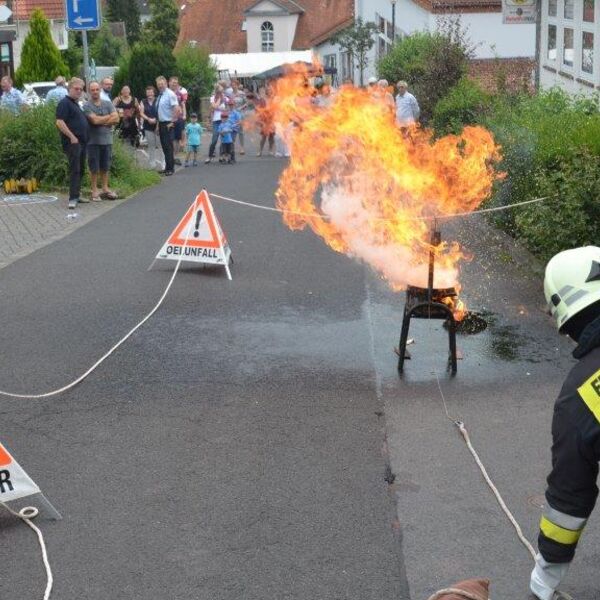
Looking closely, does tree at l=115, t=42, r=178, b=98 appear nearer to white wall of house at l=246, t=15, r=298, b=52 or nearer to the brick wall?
the brick wall

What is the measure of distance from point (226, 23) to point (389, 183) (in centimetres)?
7335

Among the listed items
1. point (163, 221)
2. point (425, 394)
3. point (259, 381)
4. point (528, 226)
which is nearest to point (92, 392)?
point (259, 381)

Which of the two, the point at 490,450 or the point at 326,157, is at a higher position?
the point at 326,157

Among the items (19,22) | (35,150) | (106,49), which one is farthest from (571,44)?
(106,49)

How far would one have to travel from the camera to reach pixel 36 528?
5383mm

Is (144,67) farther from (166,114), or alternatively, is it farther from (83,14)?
(83,14)

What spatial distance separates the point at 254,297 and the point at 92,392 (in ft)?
10.8

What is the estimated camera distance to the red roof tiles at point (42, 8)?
4157 cm

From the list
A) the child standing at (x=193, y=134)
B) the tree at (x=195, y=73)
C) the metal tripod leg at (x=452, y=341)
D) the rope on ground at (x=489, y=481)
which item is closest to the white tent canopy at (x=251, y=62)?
the tree at (x=195, y=73)

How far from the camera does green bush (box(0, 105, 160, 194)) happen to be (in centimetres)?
1872

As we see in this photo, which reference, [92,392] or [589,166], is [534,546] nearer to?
[92,392]

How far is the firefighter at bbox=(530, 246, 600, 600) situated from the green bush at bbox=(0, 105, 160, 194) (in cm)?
1549

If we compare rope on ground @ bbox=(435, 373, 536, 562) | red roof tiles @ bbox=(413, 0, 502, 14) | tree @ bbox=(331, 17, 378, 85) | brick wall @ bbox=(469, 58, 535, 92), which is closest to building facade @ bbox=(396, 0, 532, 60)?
red roof tiles @ bbox=(413, 0, 502, 14)

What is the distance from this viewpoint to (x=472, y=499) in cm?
577
